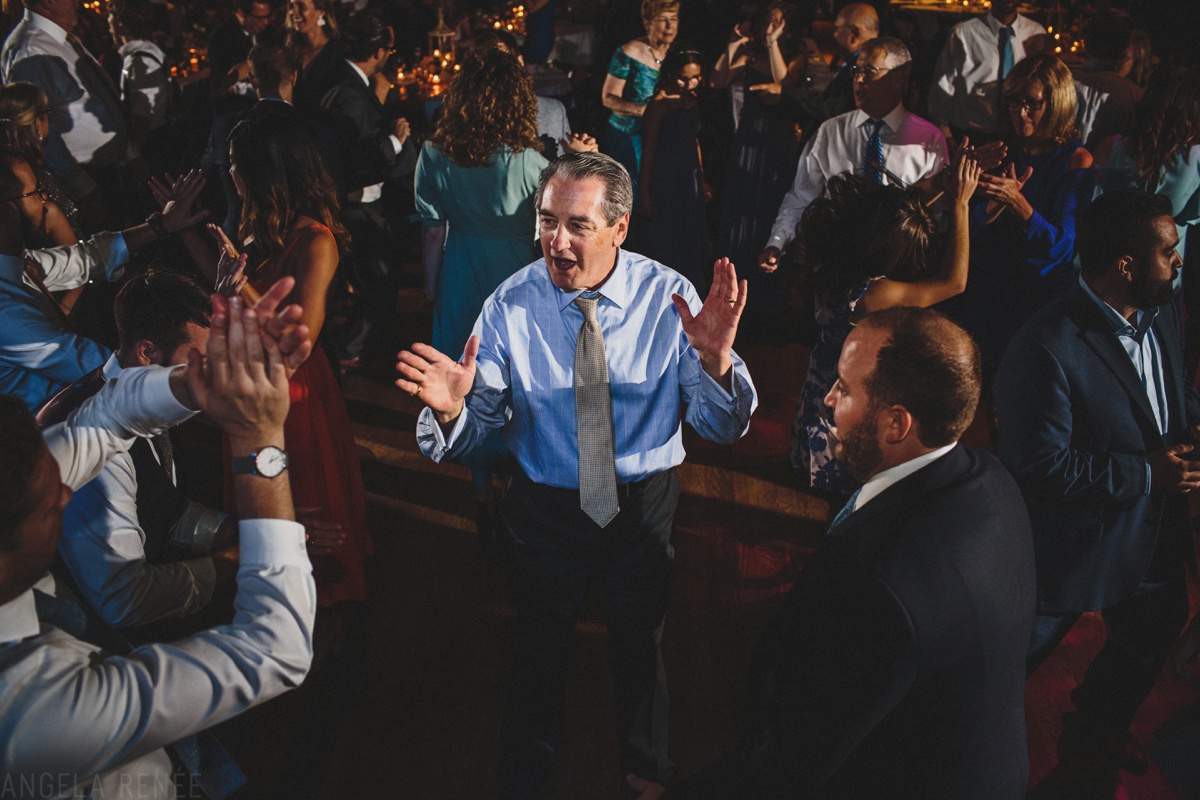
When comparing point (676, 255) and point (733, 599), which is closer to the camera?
point (733, 599)

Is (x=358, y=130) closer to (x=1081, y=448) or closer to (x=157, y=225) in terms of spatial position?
(x=157, y=225)

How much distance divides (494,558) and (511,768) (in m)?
1.06

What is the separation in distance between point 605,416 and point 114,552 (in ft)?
3.15

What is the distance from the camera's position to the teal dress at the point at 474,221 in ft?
9.59

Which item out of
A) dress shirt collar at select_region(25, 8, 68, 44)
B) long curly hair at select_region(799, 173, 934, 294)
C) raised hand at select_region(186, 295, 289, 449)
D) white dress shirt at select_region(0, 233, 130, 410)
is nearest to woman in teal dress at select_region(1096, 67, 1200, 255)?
long curly hair at select_region(799, 173, 934, 294)

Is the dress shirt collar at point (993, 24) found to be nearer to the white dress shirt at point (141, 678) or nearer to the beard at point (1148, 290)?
the beard at point (1148, 290)

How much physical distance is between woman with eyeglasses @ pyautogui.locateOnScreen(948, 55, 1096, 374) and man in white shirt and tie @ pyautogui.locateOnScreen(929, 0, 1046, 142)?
120 cm

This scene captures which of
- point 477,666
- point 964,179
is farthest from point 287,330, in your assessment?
point 964,179

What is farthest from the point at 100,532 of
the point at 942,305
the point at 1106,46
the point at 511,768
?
the point at 1106,46

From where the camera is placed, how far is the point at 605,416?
1.85 metres

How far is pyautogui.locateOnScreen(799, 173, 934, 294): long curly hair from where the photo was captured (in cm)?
242

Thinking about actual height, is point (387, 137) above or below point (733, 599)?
above

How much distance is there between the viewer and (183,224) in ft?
8.84

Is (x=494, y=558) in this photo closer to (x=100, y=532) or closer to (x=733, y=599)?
(x=733, y=599)
